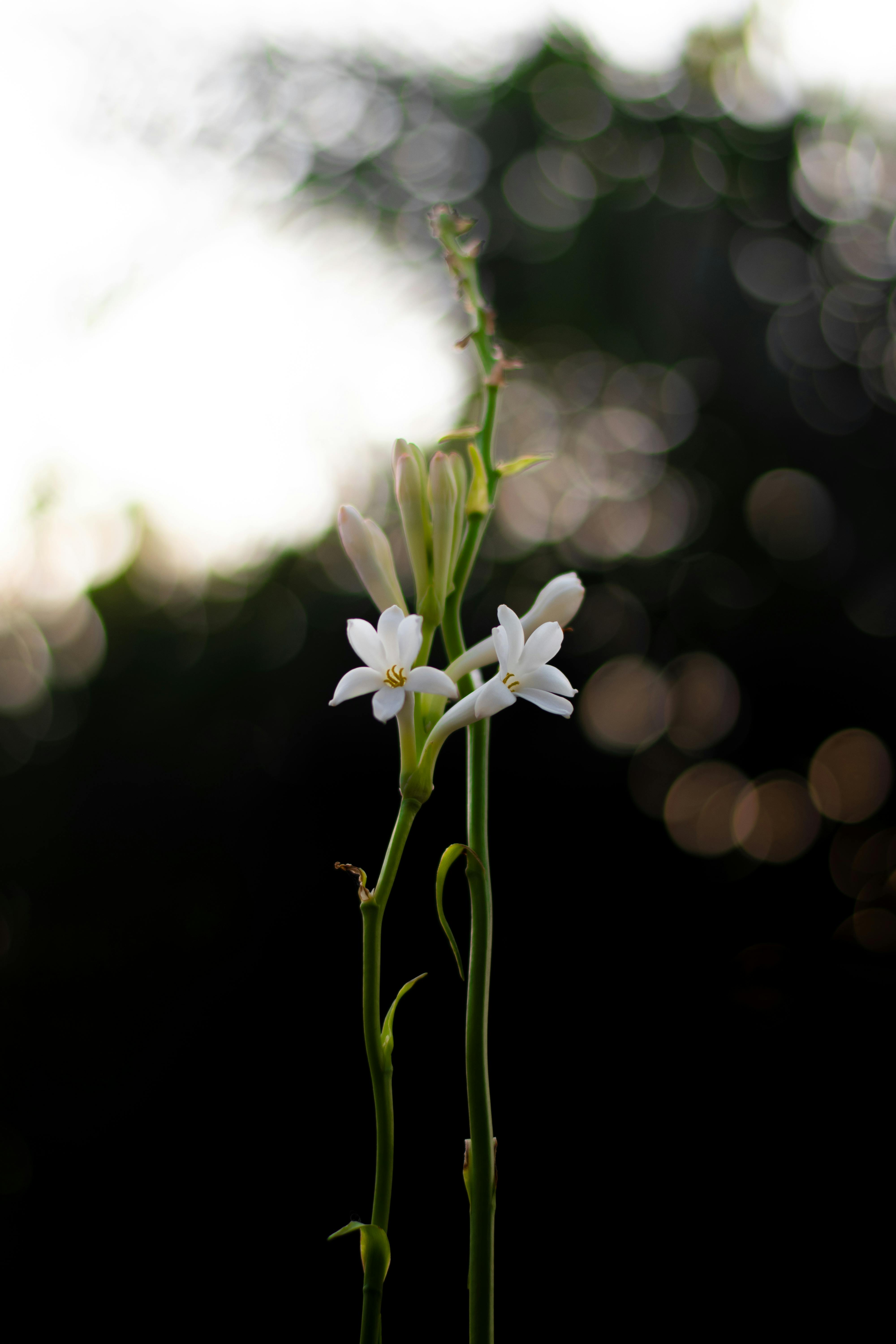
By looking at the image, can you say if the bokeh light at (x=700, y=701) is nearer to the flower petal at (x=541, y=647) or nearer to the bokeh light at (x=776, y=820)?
the bokeh light at (x=776, y=820)

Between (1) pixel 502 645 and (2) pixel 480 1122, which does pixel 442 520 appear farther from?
(2) pixel 480 1122

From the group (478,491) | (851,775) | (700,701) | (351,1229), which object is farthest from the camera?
(700,701)

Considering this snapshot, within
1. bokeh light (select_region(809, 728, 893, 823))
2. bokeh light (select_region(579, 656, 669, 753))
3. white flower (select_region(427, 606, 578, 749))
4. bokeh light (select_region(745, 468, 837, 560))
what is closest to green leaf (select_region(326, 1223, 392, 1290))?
white flower (select_region(427, 606, 578, 749))

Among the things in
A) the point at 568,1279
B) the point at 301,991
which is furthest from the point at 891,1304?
→ the point at 301,991

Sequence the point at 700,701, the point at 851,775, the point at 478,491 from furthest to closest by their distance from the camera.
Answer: the point at 700,701 → the point at 851,775 → the point at 478,491

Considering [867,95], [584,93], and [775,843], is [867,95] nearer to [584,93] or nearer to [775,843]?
[584,93]

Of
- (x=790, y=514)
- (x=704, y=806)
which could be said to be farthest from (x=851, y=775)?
(x=790, y=514)

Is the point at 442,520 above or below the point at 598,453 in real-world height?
below
